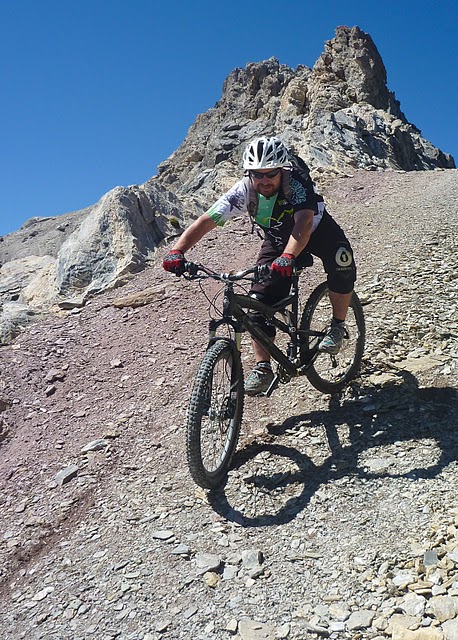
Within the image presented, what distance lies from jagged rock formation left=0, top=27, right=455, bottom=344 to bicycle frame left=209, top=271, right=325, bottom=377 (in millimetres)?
6009

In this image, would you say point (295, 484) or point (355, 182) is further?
point (355, 182)

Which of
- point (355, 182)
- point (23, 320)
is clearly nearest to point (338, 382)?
point (23, 320)

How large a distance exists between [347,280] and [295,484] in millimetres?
2179

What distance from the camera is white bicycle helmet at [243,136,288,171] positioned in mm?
5031

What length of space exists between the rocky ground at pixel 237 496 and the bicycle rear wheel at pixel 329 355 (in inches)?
7.5

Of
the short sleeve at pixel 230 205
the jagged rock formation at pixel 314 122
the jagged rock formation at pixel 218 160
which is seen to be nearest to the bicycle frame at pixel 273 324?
the short sleeve at pixel 230 205

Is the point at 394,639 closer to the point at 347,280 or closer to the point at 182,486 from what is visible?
the point at 182,486

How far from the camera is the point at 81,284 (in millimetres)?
11719

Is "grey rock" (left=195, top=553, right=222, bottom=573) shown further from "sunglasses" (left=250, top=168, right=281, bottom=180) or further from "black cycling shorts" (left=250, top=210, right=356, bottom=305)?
"sunglasses" (left=250, top=168, right=281, bottom=180)

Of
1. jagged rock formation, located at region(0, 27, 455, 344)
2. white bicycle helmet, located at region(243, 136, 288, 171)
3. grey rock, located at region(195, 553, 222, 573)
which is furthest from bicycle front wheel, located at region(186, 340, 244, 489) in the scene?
jagged rock formation, located at region(0, 27, 455, 344)

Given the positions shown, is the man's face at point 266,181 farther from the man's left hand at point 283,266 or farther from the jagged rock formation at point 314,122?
the jagged rock formation at point 314,122

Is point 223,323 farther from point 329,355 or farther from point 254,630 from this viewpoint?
point 254,630

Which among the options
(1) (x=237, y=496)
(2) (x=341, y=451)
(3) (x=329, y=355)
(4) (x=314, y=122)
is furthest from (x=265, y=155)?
(4) (x=314, y=122)

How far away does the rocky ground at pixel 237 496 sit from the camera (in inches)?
146
